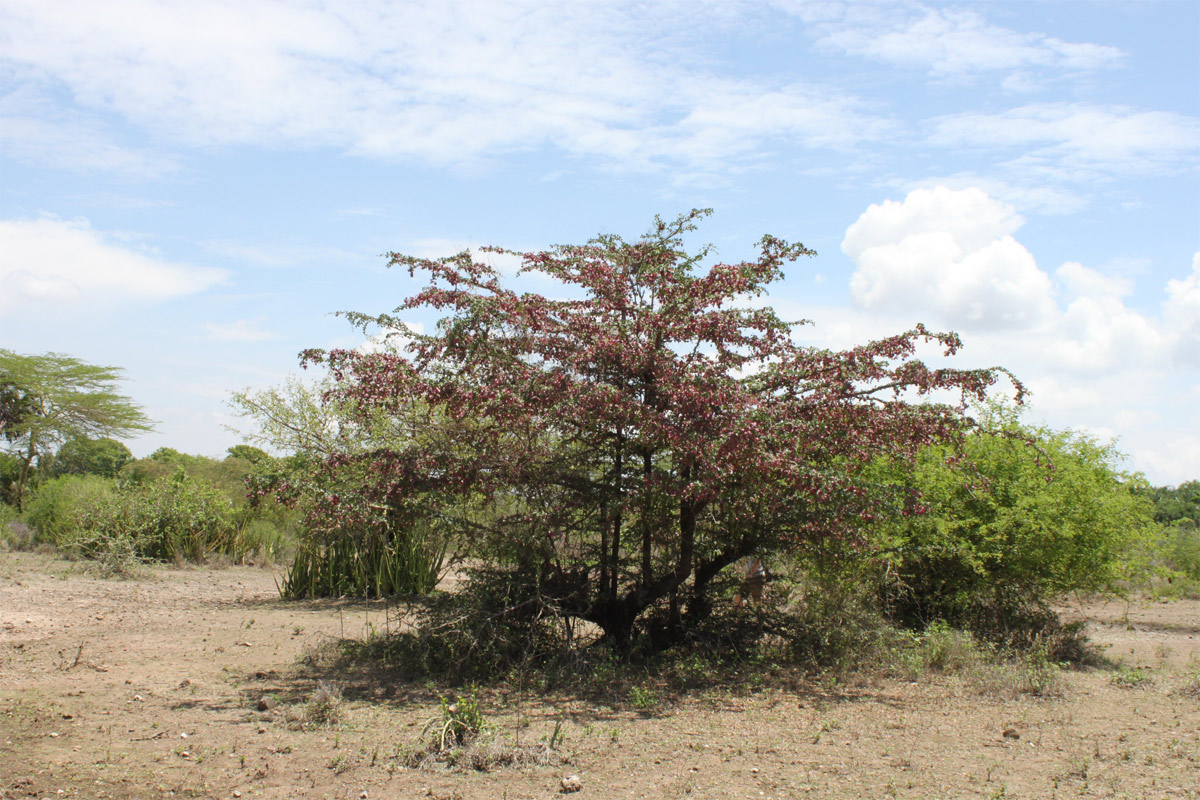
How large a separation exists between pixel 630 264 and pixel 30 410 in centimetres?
2321

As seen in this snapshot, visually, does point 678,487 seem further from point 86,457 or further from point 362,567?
point 86,457

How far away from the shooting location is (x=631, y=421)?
23.3ft

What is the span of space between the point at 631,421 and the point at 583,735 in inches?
92.0

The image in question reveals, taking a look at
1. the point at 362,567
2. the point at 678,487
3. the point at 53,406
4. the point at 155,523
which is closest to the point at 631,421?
the point at 678,487

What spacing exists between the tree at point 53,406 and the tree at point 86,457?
0.56m

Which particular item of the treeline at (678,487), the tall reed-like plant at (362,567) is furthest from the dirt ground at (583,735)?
the tall reed-like plant at (362,567)

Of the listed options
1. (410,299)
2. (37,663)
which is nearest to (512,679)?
(410,299)

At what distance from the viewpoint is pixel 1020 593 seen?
988 cm

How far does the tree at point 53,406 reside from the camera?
24531mm

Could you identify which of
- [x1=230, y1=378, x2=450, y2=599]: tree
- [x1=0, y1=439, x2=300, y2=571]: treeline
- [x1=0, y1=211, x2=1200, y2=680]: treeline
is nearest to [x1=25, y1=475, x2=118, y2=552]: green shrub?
[x1=0, y1=439, x2=300, y2=571]: treeline

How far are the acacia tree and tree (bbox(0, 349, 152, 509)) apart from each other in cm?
2033

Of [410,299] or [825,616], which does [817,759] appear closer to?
[825,616]

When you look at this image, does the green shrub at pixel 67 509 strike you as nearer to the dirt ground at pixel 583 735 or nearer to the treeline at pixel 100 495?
the treeline at pixel 100 495

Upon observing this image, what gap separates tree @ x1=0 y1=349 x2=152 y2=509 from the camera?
2453 centimetres
